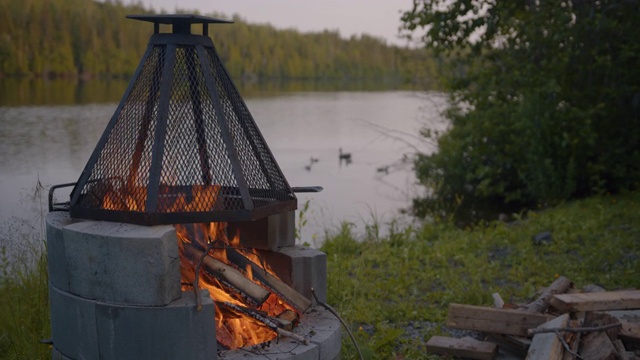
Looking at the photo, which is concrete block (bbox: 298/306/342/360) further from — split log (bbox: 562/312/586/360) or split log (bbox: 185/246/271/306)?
split log (bbox: 562/312/586/360)

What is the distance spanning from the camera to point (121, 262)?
3.55m

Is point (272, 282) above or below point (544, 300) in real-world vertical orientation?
above

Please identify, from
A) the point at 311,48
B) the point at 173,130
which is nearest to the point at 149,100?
the point at 173,130

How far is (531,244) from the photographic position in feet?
29.7

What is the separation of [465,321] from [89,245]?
282 centimetres

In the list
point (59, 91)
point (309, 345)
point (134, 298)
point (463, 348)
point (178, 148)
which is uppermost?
point (178, 148)

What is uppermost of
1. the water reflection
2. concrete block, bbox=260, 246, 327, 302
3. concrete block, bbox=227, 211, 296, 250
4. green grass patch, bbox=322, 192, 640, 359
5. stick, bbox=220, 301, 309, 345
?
the water reflection

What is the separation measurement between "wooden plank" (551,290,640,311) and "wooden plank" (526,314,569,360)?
1.09ft

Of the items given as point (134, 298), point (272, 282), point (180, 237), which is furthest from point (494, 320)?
point (134, 298)

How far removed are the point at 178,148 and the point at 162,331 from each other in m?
0.99

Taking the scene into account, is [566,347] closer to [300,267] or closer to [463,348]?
[463,348]

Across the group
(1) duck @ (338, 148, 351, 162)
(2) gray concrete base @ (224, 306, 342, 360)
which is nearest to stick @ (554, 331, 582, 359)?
(2) gray concrete base @ (224, 306, 342, 360)

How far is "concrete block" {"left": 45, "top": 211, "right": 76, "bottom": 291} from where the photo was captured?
382cm

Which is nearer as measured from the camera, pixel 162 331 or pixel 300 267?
pixel 162 331
